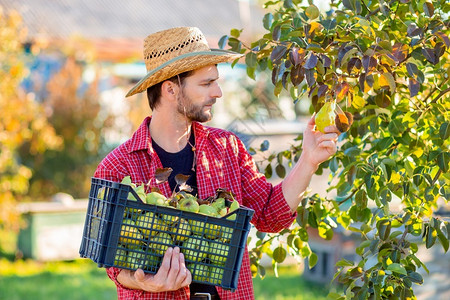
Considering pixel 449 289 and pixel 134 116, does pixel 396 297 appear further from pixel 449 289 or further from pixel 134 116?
pixel 134 116

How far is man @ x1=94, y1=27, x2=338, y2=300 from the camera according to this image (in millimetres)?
2451

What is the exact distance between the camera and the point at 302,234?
9.29 ft

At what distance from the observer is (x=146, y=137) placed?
255cm

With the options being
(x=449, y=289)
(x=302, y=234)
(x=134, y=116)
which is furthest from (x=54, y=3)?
(x=302, y=234)

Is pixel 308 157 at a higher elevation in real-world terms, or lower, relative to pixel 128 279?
higher

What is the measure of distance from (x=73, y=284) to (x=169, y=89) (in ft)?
14.1

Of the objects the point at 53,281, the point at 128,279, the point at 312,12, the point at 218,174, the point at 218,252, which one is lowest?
the point at 53,281

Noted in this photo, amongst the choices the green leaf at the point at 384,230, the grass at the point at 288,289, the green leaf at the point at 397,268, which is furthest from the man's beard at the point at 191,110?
the grass at the point at 288,289

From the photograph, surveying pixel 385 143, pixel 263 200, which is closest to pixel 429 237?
pixel 385 143

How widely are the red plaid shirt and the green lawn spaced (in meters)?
3.34

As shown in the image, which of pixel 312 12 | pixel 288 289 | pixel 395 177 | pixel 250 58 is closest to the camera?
pixel 312 12

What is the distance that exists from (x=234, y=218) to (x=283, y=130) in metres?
4.29

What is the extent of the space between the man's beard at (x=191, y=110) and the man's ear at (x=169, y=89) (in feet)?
0.11

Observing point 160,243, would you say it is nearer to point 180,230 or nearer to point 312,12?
point 180,230
